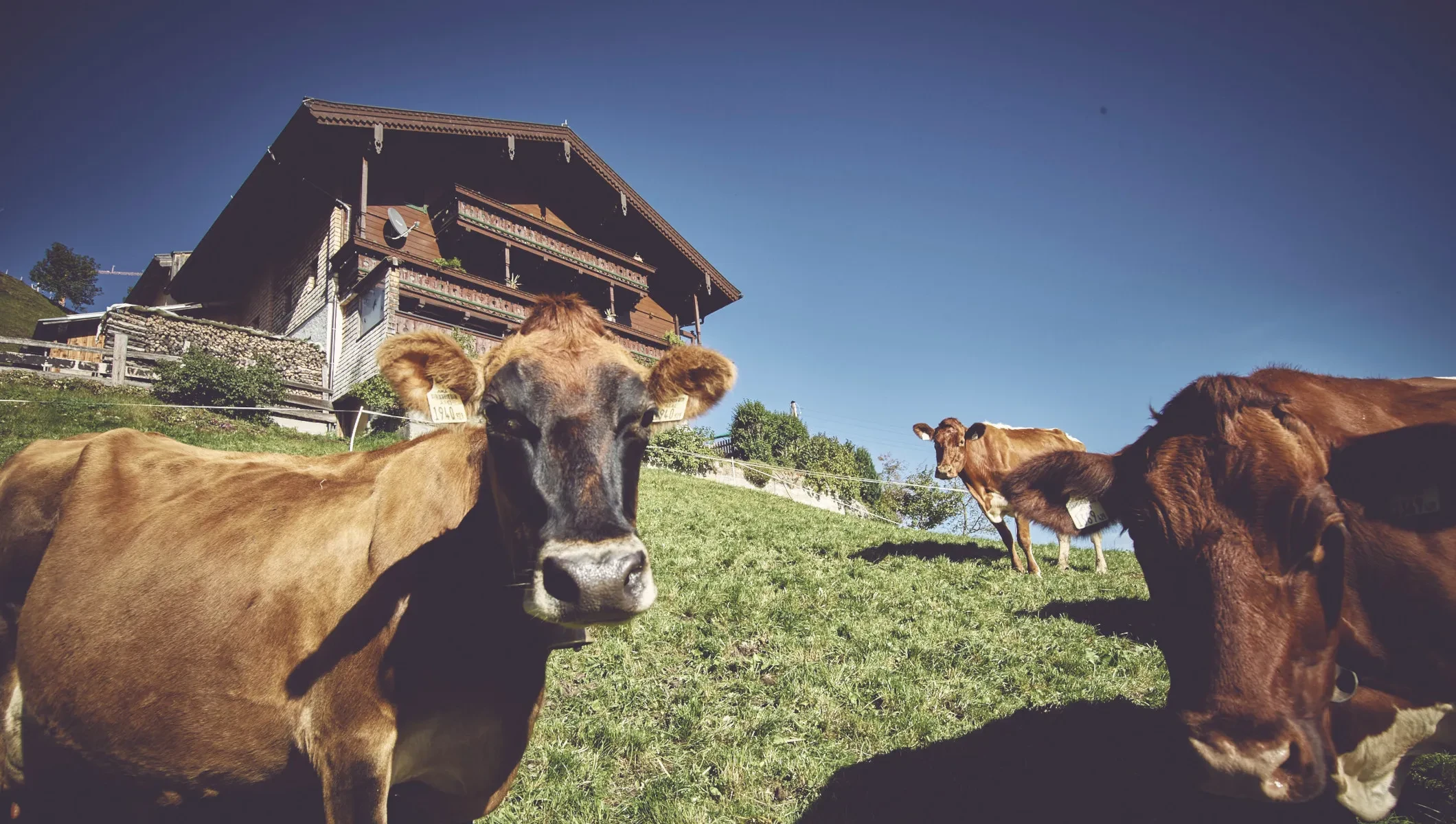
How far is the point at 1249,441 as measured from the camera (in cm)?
242

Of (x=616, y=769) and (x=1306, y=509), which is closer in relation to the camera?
(x=1306, y=509)

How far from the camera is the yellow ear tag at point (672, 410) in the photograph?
9.73ft

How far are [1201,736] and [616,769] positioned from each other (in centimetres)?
306

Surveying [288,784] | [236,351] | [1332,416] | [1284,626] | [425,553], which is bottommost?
[288,784]

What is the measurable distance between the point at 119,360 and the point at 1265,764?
79.7ft

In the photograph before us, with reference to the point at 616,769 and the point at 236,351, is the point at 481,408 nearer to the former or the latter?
the point at 616,769

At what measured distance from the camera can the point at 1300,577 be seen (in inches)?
90.1

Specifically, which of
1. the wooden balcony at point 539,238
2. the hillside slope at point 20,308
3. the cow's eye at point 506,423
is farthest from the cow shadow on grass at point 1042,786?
the hillside slope at point 20,308

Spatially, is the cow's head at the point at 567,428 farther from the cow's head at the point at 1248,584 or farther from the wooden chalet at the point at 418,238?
the wooden chalet at the point at 418,238

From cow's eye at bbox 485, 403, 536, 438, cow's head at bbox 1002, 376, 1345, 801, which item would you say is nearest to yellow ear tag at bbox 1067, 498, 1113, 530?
cow's head at bbox 1002, 376, 1345, 801

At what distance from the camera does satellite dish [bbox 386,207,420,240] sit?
904 inches

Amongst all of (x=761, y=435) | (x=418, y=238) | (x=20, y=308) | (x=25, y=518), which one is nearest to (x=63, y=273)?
(x=20, y=308)

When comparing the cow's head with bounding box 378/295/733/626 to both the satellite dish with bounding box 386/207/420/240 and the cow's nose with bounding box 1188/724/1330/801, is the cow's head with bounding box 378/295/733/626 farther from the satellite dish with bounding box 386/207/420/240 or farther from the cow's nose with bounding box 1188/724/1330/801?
the satellite dish with bounding box 386/207/420/240

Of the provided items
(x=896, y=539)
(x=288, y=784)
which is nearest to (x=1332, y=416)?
(x=288, y=784)
